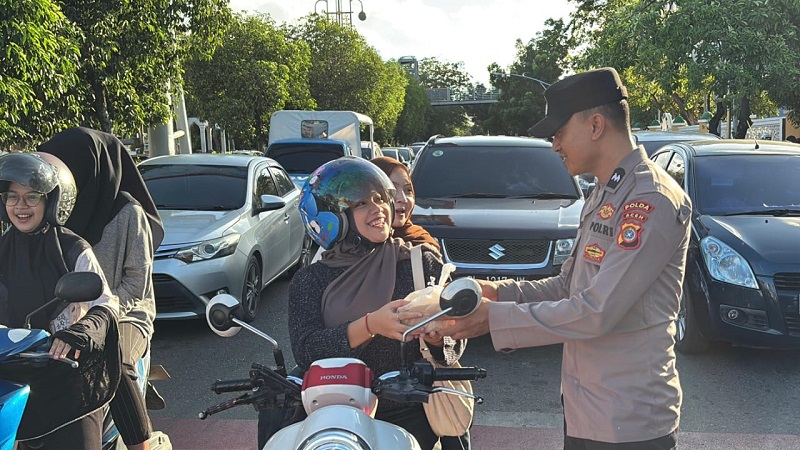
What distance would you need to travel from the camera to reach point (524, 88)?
70.4m

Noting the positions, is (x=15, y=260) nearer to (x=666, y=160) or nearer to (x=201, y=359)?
(x=201, y=359)

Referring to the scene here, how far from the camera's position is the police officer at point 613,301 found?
195 cm

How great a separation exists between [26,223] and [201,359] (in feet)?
11.2

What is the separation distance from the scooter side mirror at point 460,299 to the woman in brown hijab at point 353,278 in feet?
1.24

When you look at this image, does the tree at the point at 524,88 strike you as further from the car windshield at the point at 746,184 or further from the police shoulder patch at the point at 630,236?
the police shoulder patch at the point at 630,236

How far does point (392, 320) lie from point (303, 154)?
13.3 metres

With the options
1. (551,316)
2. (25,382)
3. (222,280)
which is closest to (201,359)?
(222,280)

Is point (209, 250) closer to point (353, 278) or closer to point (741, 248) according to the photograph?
point (741, 248)

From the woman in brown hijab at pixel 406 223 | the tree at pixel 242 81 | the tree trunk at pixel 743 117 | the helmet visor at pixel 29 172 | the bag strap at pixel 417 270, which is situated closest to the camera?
the bag strap at pixel 417 270

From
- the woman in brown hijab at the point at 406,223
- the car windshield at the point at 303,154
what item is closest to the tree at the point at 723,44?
the car windshield at the point at 303,154

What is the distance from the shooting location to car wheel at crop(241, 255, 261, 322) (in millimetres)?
6836

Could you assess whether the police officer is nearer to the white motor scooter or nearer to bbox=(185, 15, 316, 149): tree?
the white motor scooter

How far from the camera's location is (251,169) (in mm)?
7984

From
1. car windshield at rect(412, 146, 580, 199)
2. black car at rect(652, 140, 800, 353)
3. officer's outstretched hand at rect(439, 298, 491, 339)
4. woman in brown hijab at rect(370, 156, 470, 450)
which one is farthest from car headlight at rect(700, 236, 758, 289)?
officer's outstretched hand at rect(439, 298, 491, 339)
